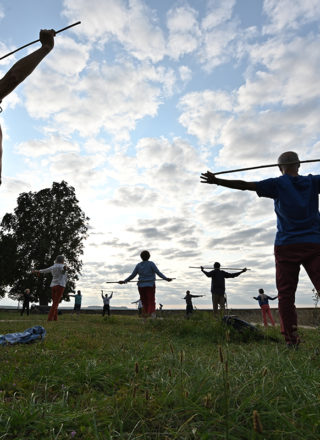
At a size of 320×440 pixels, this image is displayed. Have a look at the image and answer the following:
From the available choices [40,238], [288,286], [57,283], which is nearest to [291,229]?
[288,286]

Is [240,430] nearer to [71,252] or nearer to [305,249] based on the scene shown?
[305,249]

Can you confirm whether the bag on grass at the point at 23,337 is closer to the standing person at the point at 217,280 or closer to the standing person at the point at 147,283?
the standing person at the point at 147,283

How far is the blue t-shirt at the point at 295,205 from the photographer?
414 cm

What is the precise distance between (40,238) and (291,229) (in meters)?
29.5

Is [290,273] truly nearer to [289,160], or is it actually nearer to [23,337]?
[289,160]

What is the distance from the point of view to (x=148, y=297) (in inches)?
394

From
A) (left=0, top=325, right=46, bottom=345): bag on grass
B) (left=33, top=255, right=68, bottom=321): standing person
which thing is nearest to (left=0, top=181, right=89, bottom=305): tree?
(left=33, top=255, right=68, bottom=321): standing person

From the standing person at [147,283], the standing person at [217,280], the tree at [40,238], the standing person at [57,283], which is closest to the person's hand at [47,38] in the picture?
the standing person at [147,283]

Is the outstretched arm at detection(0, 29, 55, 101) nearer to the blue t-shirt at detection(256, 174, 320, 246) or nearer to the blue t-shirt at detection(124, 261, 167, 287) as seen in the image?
the blue t-shirt at detection(256, 174, 320, 246)

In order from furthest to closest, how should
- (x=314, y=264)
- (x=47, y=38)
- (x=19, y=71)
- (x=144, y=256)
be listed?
1. (x=144, y=256)
2. (x=314, y=264)
3. (x=47, y=38)
4. (x=19, y=71)

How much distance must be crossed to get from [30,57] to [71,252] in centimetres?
2903

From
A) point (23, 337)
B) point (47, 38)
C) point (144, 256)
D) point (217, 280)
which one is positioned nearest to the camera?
point (47, 38)

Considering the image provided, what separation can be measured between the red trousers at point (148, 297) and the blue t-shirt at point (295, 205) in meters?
6.17

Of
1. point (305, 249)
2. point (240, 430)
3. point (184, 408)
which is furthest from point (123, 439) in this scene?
point (305, 249)
